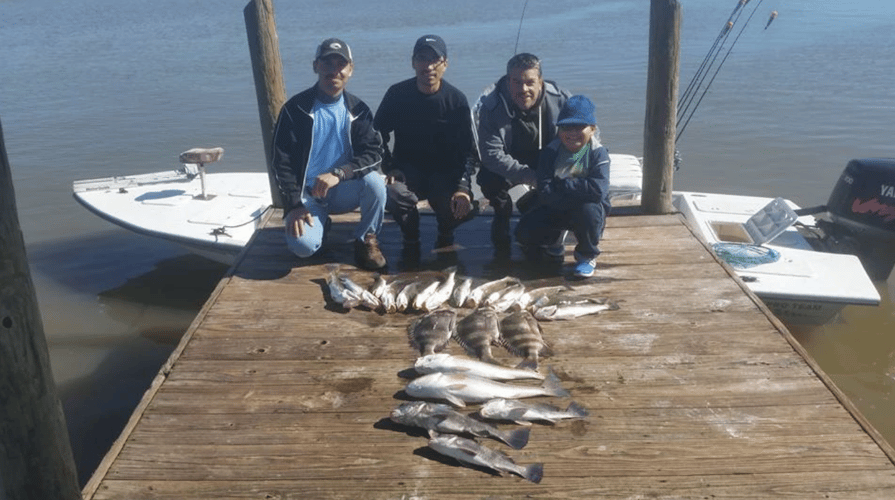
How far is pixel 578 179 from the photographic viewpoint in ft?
17.9

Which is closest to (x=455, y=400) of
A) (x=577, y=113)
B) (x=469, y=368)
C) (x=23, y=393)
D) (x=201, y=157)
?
(x=469, y=368)

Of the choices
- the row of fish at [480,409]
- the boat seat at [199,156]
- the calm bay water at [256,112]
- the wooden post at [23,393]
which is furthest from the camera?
the boat seat at [199,156]

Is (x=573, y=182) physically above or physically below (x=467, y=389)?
above

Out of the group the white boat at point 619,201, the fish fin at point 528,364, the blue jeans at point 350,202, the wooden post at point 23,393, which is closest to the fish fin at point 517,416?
the fish fin at point 528,364

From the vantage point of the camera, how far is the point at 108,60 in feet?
87.0

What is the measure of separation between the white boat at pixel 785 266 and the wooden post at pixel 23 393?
5305 mm

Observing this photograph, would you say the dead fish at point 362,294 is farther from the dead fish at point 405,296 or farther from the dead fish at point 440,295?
the dead fish at point 440,295

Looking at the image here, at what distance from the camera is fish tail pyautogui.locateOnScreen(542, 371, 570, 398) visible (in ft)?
13.3

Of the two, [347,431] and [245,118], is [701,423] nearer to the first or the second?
[347,431]

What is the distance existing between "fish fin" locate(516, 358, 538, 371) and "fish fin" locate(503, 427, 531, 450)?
2.11 feet

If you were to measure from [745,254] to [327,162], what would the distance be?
14.8ft

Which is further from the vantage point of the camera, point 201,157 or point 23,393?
point 201,157

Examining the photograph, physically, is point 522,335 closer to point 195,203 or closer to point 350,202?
point 350,202

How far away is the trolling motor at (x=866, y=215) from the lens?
786 centimetres
